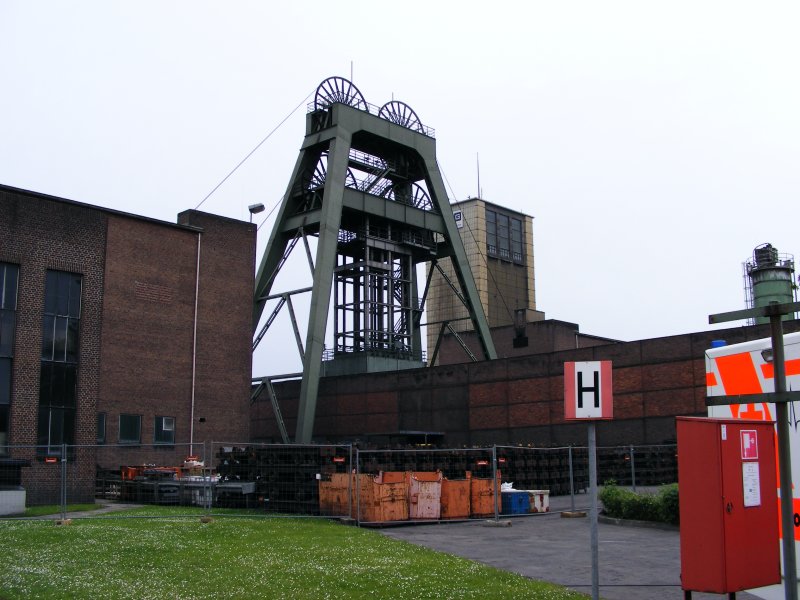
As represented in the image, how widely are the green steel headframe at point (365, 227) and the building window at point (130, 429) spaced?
963 cm

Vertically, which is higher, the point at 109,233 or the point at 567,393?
the point at 109,233

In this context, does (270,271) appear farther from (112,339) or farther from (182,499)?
(182,499)

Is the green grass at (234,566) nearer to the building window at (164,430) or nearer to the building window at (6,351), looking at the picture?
the building window at (6,351)

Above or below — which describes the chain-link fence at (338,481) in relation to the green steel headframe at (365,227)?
below

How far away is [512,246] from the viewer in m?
78.1

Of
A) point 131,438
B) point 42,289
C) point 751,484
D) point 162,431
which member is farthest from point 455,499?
point 162,431

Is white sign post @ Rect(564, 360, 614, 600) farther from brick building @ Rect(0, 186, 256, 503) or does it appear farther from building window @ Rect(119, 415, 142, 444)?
building window @ Rect(119, 415, 142, 444)

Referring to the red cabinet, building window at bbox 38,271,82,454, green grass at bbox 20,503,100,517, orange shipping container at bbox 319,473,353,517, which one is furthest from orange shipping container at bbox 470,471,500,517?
building window at bbox 38,271,82,454

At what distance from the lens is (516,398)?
143 feet

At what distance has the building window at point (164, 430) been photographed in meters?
42.1

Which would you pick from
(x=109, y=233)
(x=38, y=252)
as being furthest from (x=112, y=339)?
(x=38, y=252)

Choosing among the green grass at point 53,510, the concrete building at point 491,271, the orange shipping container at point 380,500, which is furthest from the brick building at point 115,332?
the concrete building at point 491,271

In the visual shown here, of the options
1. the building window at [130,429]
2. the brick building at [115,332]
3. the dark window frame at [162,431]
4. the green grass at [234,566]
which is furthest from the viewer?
the dark window frame at [162,431]

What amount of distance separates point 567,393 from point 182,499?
2077 cm
